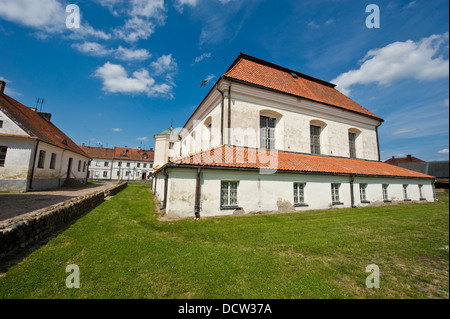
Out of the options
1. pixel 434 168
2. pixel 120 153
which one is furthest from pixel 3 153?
pixel 120 153

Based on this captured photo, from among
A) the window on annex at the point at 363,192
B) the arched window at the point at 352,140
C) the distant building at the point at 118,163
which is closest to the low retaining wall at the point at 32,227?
the window on annex at the point at 363,192

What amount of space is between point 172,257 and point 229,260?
1365 millimetres

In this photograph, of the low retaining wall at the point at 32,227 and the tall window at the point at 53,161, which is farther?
the tall window at the point at 53,161

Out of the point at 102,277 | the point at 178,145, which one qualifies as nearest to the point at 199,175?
the point at 102,277

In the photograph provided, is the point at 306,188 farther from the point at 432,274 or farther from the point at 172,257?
the point at 172,257

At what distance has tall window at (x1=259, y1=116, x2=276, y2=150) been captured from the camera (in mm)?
13227

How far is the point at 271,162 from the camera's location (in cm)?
1055

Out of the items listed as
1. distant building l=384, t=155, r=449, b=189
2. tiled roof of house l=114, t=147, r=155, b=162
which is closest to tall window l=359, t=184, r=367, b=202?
distant building l=384, t=155, r=449, b=189

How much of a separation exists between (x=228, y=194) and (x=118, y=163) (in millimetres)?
51034

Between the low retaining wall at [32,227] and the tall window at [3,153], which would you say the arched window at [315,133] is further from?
the tall window at [3,153]

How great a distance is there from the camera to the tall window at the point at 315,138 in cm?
1532

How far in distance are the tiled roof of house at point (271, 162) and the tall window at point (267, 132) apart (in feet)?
3.09
